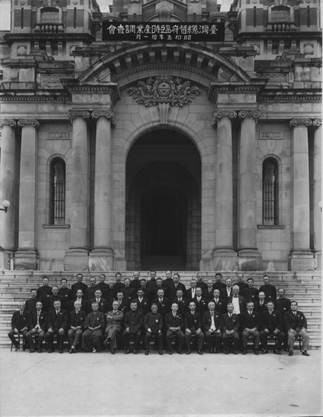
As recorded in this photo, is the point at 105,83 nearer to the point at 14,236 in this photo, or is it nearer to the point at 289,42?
the point at 14,236

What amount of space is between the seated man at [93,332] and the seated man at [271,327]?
14.8 feet

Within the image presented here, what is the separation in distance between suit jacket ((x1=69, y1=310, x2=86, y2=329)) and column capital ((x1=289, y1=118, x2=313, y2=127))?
15.3 metres

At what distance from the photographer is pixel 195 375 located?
57.8 feet

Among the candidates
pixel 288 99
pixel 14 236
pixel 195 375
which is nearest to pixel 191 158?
pixel 288 99

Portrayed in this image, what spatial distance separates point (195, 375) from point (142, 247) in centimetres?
2303

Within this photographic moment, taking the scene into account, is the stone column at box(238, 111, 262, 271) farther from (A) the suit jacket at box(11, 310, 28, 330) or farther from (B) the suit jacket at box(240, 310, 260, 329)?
(A) the suit jacket at box(11, 310, 28, 330)

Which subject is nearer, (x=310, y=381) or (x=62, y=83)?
(x=310, y=381)

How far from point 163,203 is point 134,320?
796 inches

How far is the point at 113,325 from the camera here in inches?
845

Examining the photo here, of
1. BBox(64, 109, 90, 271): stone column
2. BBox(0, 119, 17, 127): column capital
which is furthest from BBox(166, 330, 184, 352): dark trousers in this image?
BBox(0, 119, 17, 127): column capital

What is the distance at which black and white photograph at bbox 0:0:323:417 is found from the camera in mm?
21406

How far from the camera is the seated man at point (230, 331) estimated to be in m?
21.2

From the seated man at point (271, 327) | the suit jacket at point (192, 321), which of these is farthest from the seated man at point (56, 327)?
the seated man at point (271, 327)

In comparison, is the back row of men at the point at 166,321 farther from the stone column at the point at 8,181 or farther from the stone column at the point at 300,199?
the stone column at the point at 8,181
